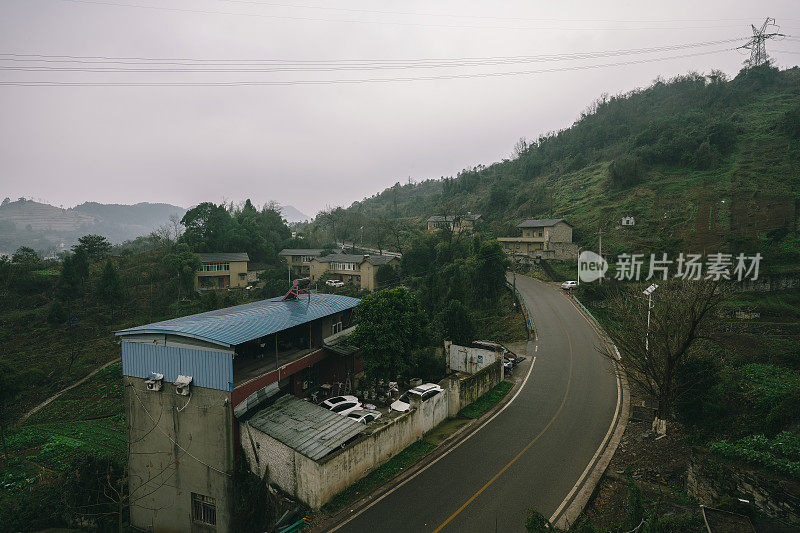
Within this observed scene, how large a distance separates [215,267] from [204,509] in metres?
41.8

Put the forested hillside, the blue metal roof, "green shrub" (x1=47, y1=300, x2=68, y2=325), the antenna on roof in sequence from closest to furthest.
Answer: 1. the blue metal roof
2. the antenna on roof
3. "green shrub" (x1=47, y1=300, x2=68, y2=325)
4. the forested hillside

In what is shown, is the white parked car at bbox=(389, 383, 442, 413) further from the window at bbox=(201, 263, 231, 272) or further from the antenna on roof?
the window at bbox=(201, 263, 231, 272)

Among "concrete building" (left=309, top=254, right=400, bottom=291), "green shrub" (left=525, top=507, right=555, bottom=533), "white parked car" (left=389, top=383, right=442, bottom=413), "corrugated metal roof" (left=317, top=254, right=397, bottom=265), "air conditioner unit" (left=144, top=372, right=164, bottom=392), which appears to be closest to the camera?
"green shrub" (left=525, top=507, right=555, bottom=533)

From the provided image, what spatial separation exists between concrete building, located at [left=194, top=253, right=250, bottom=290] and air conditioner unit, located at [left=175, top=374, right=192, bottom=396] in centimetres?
3931

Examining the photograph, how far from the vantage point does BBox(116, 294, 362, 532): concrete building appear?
40.1ft

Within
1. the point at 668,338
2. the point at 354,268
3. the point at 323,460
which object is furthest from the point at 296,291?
the point at 354,268

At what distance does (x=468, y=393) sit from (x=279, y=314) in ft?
31.1

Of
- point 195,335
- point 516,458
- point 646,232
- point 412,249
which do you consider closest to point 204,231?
point 412,249

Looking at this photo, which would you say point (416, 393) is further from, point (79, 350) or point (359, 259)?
point (359, 259)

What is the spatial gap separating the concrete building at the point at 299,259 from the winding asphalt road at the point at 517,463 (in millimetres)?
43993

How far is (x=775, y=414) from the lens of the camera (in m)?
11.1

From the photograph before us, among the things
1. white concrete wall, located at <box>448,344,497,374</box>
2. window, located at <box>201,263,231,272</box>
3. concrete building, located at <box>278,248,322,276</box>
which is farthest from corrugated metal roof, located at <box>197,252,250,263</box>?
white concrete wall, located at <box>448,344,497,374</box>

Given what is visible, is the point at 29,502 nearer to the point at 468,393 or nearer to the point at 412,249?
the point at 468,393

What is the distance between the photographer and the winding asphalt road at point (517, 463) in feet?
32.6
